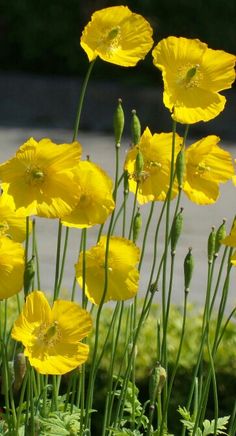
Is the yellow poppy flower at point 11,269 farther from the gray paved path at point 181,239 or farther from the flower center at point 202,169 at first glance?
the gray paved path at point 181,239

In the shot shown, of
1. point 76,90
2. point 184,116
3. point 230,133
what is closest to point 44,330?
point 184,116

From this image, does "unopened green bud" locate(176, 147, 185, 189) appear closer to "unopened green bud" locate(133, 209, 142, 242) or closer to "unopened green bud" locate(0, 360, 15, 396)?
"unopened green bud" locate(133, 209, 142, 242)

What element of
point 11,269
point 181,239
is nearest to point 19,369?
point 11,269

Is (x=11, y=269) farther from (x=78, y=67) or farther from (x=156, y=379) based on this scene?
(x=78, y=67)

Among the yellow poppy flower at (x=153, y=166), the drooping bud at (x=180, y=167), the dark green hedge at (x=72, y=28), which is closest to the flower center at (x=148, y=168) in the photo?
the yellow poppy flower at (x=153, y=166)

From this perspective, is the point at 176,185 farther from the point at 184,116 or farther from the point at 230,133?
the point at 230,133

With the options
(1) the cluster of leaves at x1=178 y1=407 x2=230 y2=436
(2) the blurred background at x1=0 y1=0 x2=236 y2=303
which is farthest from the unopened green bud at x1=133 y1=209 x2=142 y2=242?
(2) the blurred background at x1=0 y1=0 x2=236 y2=303
